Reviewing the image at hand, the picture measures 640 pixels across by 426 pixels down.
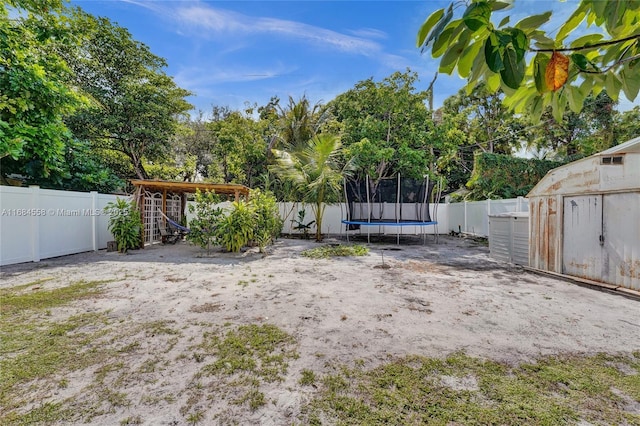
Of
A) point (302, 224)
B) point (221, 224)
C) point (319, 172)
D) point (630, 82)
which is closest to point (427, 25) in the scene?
point (630, 82)

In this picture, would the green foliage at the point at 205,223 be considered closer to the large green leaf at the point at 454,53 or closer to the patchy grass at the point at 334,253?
the patchy grass at the point at 334,253

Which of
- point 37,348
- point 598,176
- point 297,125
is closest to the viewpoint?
point 37,348

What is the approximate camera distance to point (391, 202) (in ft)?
31.6

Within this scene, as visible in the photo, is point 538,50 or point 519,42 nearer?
point 519,42

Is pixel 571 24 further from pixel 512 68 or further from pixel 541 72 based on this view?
pixel 512 68

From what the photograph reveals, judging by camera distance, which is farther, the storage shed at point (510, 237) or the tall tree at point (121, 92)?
the tall tree at point (121, 92)

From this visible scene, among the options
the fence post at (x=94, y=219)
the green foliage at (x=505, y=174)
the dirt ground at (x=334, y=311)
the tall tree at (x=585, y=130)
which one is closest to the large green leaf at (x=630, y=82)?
the dirt ground at (x=334, y=311)

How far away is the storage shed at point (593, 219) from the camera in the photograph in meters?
3.71

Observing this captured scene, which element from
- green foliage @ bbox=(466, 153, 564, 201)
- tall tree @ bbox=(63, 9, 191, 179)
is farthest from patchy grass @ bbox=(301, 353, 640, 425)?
tall tree @ bbox=(63, 9, 191, 179)

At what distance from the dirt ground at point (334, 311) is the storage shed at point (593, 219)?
411mm

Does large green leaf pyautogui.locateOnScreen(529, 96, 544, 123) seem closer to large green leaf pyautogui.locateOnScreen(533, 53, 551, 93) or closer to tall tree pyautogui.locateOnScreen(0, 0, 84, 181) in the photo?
large green leaf pyautogui.locateOnScreen(533, 53, 551, 93)

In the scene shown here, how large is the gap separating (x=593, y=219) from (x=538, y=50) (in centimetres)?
474

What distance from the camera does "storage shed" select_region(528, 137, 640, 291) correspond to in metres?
3.71

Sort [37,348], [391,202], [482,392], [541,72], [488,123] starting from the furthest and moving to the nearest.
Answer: [488,123]
[391,202]
[37,348]
[482,392]
[541,72]
